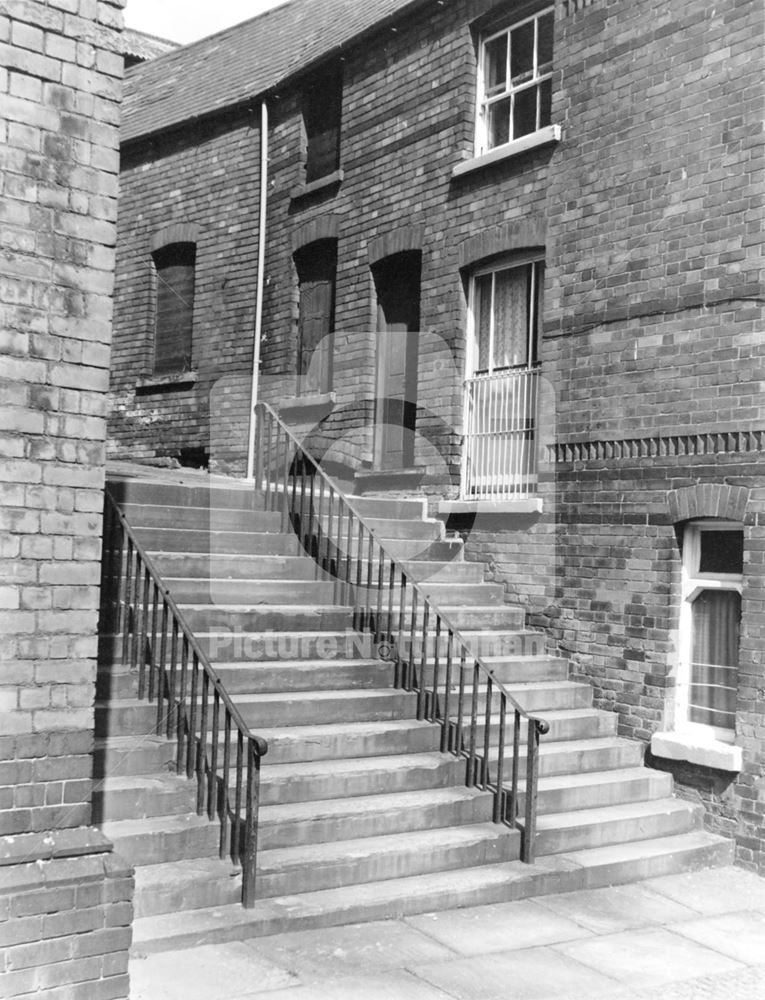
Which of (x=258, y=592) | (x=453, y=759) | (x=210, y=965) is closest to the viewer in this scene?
(x=210, y=965)

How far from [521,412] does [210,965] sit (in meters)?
5.81

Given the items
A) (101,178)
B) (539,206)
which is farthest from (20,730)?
(539,206)

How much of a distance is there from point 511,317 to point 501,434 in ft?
3.54

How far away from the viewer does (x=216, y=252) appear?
1369 centimetres

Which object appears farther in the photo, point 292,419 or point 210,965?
point 292,419

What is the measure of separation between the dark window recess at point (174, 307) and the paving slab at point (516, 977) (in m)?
9.66

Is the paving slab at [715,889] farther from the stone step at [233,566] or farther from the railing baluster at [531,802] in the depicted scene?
the stone step at [233,566]

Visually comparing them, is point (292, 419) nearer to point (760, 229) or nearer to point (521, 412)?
point (521, 412)

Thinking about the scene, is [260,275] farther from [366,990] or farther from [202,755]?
[366,990]

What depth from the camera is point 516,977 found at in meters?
5.57

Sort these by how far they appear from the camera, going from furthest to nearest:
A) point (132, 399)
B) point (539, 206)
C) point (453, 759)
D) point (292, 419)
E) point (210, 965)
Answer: point (132, 399) < point (292, 419) < point (539, 206) < point (453, 759) < point (210, 965)

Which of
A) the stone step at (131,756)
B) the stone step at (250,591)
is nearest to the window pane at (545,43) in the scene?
the stone step at (250,591)

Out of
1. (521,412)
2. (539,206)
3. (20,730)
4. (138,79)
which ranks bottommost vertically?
(20,730)

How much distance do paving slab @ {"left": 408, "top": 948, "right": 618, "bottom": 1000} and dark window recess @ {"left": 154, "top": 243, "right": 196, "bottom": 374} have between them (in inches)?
380
